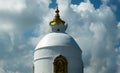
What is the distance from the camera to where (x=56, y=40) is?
44.9 m

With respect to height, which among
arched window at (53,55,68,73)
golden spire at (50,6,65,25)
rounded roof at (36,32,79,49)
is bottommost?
arched window at (53,55,68,73)

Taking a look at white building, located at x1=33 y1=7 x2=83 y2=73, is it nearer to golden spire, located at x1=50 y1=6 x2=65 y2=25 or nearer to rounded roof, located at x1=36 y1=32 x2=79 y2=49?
rounded roof, located at x1=36 y1=32 x2=79 y2=49

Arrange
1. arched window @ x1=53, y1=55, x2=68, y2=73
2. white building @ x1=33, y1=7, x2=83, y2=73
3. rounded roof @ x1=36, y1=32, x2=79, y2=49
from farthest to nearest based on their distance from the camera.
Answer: rounded roof @ x1=36, y1=32, x2=79, y2=49 → white building @ x1=33, y1=7, x2=83, y2=73 → arched window @ x1=53, y1=55, x2=68, y2=73

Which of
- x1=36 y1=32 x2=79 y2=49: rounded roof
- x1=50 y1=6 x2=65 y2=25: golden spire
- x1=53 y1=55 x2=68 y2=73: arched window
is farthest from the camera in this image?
x1=50 y1=6 x2=65 y2=25: golden spire

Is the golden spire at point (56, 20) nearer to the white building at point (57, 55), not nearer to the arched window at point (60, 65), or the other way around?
the white building at point (57, 55)

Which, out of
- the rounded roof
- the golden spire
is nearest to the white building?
the rounded roof

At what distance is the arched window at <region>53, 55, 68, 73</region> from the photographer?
43125 mm

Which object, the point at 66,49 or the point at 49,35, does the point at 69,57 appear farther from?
the point at 49,35

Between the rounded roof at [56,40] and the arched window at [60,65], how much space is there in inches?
76.7

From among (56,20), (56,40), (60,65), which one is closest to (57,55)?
(60,65)

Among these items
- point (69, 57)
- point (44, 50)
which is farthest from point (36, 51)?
point (69, 57)

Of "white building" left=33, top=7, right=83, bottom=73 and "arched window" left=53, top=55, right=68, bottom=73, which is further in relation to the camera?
"white building" left=33, top=7, right=83, bottom=73

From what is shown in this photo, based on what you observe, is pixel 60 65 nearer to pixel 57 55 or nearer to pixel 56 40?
pixel 57 55

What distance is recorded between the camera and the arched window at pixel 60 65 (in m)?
43.1
